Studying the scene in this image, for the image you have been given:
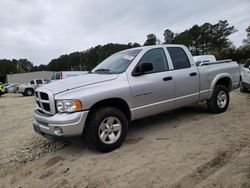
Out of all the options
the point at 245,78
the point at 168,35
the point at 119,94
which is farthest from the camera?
the point at 168,35

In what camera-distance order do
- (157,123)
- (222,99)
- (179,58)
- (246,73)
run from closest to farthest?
(179,58) < (157,123) < (222,99) < (246,73)

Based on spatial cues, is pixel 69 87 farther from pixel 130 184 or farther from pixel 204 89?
pixel 204 89

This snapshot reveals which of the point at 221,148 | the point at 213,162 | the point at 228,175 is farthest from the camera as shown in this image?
the point at 221,148

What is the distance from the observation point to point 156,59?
17.3 ft

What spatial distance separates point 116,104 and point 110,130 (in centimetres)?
53

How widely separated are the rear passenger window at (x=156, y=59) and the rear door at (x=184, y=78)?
0.81 feet

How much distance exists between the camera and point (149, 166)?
3613 mm

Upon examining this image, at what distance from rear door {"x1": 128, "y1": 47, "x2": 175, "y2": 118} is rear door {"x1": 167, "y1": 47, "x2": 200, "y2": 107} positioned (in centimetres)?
20

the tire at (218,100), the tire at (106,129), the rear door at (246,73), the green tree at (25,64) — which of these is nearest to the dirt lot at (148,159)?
the tire at (106,129)

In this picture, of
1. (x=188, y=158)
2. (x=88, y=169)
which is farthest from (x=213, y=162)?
(x=88, y=169)

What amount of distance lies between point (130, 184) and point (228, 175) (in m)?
1.29

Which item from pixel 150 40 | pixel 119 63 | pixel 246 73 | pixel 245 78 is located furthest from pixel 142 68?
pixel 150 40

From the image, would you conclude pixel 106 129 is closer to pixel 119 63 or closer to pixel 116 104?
pixel 116 104

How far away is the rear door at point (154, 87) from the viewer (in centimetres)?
467
